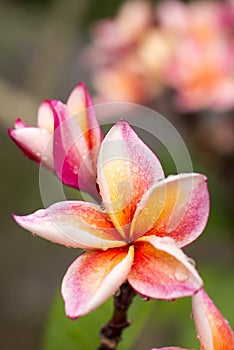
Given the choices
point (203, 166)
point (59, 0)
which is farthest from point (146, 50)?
point (59, 0)

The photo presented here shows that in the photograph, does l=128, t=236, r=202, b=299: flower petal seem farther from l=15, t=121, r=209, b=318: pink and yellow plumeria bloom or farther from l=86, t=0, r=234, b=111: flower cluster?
l=86, t=0, r=234, b=111: flower cluster

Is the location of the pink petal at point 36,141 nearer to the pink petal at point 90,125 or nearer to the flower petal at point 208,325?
the pink petal at point 90,125

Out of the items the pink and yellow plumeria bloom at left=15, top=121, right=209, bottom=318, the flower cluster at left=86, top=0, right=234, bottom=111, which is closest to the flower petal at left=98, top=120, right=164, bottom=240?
the pink and yellow plumeria bloom at left=15, top=121, right=209, bottom=318

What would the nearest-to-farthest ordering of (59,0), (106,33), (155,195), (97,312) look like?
(155,195) → (97,312) → (106,33) → (59,0)

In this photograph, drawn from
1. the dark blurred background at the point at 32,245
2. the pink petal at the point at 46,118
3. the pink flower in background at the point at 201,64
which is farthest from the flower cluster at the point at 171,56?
the pink petal at the point at 46,118

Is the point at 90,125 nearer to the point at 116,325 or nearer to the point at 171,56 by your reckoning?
the point at 116,325

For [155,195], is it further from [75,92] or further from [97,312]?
[97,312]
